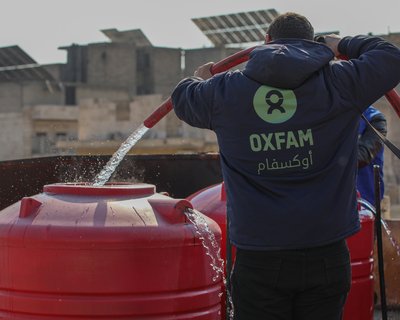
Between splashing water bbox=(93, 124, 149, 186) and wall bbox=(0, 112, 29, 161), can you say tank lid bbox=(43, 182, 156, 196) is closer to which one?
splashing water bbox=(93, 124, 149, 186)

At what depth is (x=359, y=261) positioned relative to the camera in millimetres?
3535

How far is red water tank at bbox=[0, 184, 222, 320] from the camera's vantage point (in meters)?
2.76

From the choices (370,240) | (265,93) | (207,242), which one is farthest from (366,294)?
(265,93)

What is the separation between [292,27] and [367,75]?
0.94 ft

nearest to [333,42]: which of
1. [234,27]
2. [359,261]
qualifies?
[359,261]

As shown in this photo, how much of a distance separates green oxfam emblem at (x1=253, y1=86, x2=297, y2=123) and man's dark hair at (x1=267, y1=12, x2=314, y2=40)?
229 mm

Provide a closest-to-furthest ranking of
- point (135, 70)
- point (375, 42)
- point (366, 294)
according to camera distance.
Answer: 1. point (375, 42)
2. point (366, 294)
3. point (135, 70)

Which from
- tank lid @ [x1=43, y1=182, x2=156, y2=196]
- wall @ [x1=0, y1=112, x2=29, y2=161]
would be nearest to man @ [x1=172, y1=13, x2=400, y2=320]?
tank lid @ [x1=43, y1=182, x2=156, y2=196]

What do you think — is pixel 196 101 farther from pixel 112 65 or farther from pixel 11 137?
pixel 112 65

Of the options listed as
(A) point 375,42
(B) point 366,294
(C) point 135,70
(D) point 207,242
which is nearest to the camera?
(A) point 375,42

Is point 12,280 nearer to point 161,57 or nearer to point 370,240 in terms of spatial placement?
point 370,240

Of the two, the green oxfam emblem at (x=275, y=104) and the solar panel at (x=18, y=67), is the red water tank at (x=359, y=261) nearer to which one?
the green oxfam emblem at (x=275, y=104)

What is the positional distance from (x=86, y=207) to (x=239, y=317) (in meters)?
0.74

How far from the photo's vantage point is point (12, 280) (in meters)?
2.85
